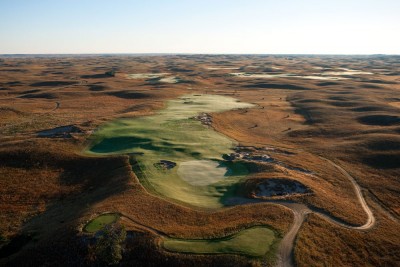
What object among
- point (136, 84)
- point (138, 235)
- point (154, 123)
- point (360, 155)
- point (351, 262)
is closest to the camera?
point (351, 262)

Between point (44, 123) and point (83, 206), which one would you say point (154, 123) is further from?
point (83, 206)

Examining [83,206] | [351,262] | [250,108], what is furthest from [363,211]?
[250,108]

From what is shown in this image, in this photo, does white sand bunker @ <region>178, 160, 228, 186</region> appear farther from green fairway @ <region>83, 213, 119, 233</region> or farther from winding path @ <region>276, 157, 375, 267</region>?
green fairway @ <region>83, 213, 119, 233</region>

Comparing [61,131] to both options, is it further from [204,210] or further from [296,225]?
[296,225]

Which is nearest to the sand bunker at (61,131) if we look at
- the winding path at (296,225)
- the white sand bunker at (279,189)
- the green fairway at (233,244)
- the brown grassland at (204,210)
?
the brown grassland at (204,210)

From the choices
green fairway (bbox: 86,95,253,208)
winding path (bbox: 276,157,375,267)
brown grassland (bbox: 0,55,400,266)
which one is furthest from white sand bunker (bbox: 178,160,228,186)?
winding path (bbox: 276,157,375,267)

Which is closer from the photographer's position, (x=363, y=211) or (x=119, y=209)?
(x=119, y=209)

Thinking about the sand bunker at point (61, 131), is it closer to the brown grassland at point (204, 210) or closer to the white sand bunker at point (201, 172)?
the brown grassland at point (204, 210)
